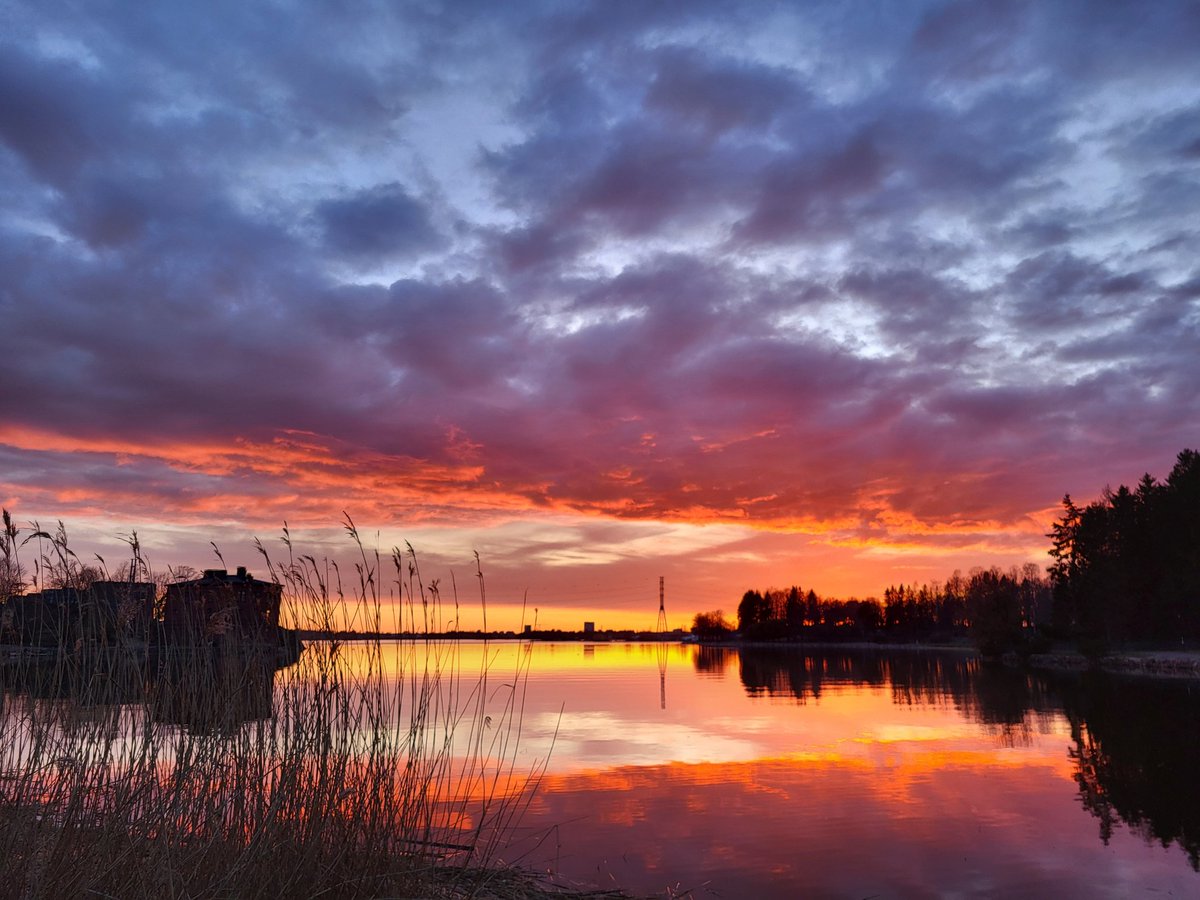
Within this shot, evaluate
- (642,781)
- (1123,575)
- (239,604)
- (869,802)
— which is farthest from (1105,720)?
(1123,575)

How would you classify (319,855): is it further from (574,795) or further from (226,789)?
(574,795)

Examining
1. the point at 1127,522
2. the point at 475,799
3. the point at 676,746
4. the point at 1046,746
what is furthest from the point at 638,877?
the point at 1127,522

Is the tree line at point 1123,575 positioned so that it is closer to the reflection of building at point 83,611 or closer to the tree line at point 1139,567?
the tree line at point 1139,567

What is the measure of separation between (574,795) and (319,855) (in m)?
10.9

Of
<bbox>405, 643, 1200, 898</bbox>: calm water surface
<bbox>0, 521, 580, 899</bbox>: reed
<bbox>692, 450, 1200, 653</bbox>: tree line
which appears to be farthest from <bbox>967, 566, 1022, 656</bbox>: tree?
<bbox>0, 521, 580, 899</bbox>: reed

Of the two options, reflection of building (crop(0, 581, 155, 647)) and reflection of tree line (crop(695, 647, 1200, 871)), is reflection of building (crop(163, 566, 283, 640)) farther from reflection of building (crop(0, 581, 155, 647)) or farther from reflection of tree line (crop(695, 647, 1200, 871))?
reflection of tree line (crop(695, 647, 1200, 871))

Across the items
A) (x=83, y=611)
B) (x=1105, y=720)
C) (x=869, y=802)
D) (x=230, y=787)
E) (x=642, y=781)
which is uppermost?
(x=83, y=611)

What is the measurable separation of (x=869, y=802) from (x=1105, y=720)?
2077cm

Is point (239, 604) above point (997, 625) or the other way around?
above

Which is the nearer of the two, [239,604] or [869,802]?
[239,604]

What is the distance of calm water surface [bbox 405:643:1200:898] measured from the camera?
40.3 ft

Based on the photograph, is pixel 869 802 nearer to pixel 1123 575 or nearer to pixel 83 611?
pixel 83 611

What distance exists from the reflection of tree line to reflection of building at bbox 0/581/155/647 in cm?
1592

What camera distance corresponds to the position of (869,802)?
57.7 ft
